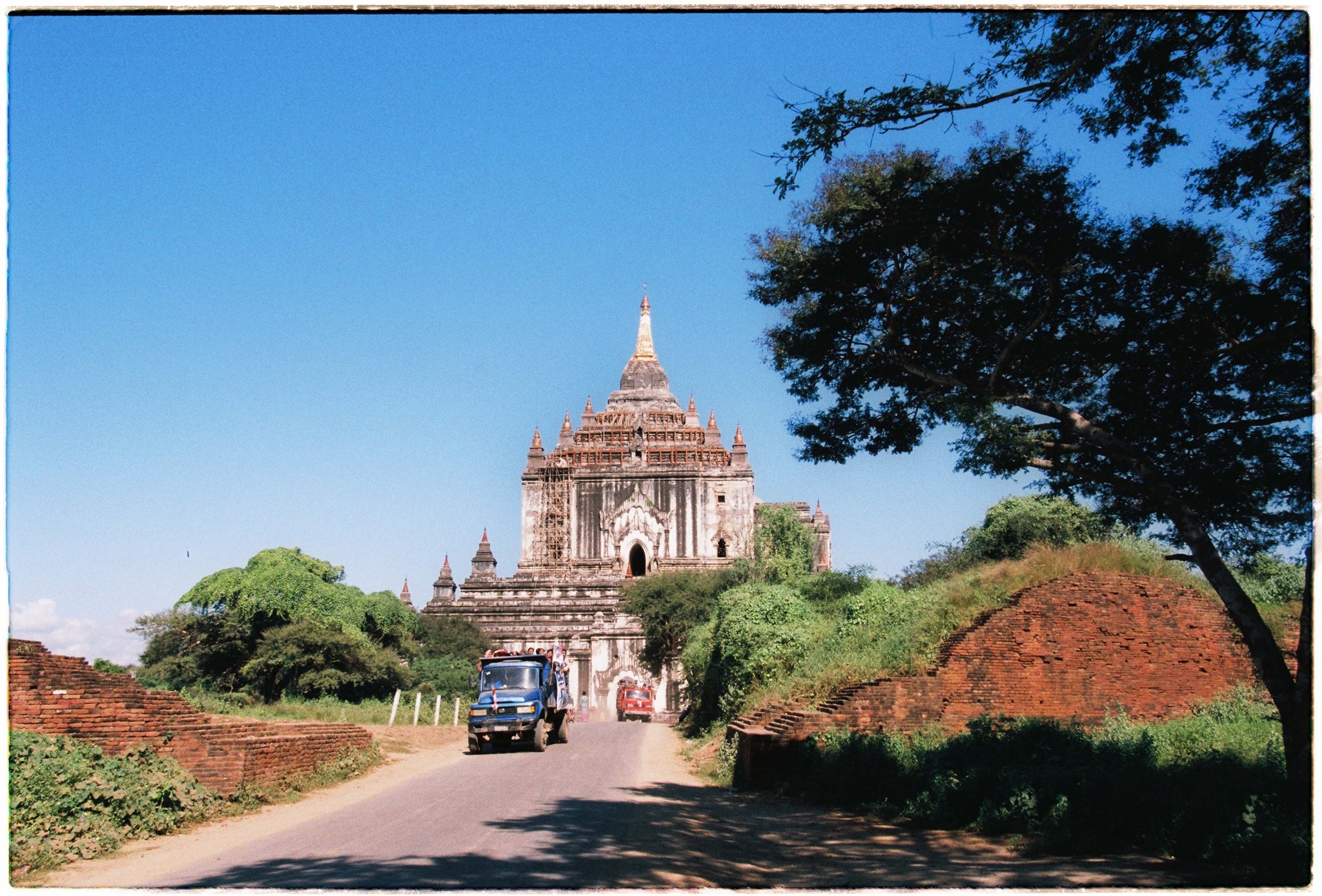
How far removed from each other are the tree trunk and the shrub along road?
3.86 ft

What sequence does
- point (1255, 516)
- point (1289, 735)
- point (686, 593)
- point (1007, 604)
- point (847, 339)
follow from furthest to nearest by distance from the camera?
point (686, 593)
point (1007, 604)
point (847, 339)
point (1255, 516)
point (1289, 735)

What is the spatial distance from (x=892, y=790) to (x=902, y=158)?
6278mm

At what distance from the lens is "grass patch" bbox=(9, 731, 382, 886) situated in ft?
28.9

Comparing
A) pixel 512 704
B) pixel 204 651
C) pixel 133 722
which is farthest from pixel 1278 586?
pixel 204 651

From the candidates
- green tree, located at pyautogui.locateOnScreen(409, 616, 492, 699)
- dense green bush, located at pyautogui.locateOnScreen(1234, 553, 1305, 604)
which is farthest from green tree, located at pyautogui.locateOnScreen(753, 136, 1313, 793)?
green tree, located at pyautogui.locateOnScreen(409, 616, 492, 699)

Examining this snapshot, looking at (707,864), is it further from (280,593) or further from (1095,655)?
(280,593)

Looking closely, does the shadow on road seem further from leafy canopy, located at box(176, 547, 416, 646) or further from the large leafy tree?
leafy canopy, located at box(176, 547, 416, 646)

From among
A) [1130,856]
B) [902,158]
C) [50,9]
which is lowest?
[1130,856]

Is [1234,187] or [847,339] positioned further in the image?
[847,339]

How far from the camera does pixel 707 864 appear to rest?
27.8ft

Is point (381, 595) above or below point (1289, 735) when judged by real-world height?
above

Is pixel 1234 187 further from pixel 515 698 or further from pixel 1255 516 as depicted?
pixel 515 698

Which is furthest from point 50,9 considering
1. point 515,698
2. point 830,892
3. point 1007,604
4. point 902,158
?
point 515,698

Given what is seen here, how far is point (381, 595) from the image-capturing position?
33500 millimetres
